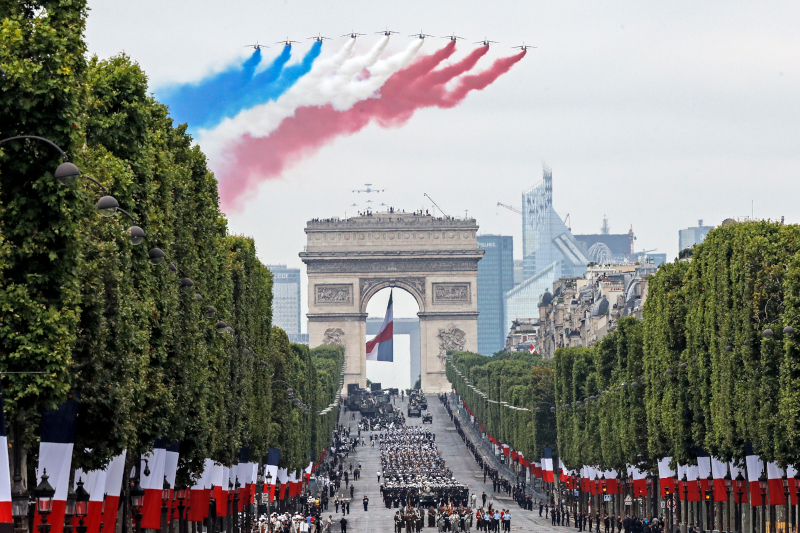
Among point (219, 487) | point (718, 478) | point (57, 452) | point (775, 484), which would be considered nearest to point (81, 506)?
point (57, 452)

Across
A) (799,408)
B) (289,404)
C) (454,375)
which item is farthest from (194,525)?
(454,375)

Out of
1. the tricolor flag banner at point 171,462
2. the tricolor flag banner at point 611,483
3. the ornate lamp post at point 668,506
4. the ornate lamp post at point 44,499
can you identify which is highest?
the tricolor flag banner at point 171,462

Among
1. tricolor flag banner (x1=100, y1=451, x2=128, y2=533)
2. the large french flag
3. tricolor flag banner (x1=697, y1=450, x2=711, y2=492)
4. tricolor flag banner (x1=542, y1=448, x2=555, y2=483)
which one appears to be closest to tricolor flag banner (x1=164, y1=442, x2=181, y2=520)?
tricolor flag banner (x1=100, y1=451, x2=128, y2=533)

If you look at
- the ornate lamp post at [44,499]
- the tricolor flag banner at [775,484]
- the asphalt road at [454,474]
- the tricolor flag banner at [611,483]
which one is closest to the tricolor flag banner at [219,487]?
the tricolor flag banner at [775,484]

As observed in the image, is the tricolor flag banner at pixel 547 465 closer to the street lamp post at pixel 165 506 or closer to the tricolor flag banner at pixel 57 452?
the street lamp post at pixel 165 506

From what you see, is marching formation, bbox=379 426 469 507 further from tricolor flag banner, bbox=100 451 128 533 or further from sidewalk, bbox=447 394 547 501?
tricolor flag banner, bbox=100 451 128 533

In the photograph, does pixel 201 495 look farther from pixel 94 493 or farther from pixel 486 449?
pixel 486 449
